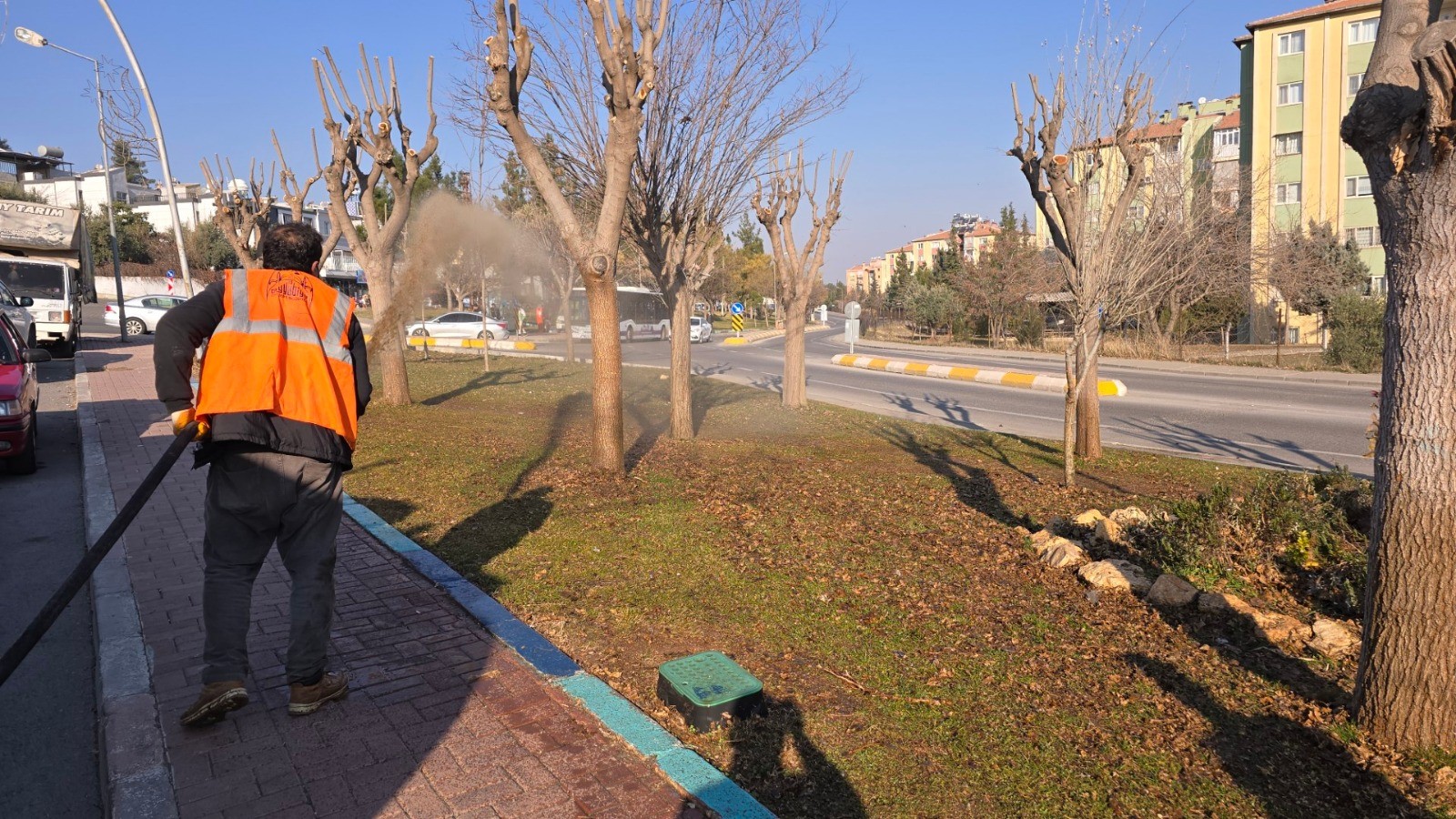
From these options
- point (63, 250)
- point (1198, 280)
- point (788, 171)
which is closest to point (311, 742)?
point (788, 171)

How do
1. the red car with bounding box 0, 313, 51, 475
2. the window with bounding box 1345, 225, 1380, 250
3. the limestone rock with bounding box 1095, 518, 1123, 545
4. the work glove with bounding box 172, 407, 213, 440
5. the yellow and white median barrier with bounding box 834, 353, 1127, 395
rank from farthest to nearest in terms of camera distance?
the window with bounding box 1345, 225, 1380, 250
the yellow and white median barrier with bounding box 834, 353, 1127, 395
the red car with bounding box 0, 313, 51, 475
the limestone rock with bounding box 1095, 518, 1123, 545
the work glove with bounding box 172, 407, 213, 440

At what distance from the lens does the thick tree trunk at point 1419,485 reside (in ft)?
11.1

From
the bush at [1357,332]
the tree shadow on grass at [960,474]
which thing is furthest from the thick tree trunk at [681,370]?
the bush at [1357,332]

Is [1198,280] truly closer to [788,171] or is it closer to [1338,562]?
[788,171]

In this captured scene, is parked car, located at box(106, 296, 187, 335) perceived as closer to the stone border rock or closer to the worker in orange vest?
the worker in orange vest

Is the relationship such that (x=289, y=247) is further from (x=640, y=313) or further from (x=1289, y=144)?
(x=1289, y=144)

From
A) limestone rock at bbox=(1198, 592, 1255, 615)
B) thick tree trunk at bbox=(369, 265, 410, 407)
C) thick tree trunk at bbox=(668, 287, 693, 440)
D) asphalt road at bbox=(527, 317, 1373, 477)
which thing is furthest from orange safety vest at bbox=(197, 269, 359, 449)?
→ thick tree trunk at bbox=(369, 265, 410, 407)

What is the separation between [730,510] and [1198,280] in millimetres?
24259

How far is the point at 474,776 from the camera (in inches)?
130

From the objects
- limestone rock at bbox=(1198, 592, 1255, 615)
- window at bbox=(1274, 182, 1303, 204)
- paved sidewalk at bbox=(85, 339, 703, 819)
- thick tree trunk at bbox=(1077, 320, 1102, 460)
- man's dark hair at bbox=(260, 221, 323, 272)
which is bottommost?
paved sidewalk at bbox=(85, 339, 703, 819)

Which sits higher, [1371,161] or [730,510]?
[1371,161]

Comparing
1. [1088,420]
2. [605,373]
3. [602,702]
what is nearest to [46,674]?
[602,702]

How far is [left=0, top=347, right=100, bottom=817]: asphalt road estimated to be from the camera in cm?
351

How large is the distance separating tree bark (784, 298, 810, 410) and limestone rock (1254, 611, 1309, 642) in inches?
400
